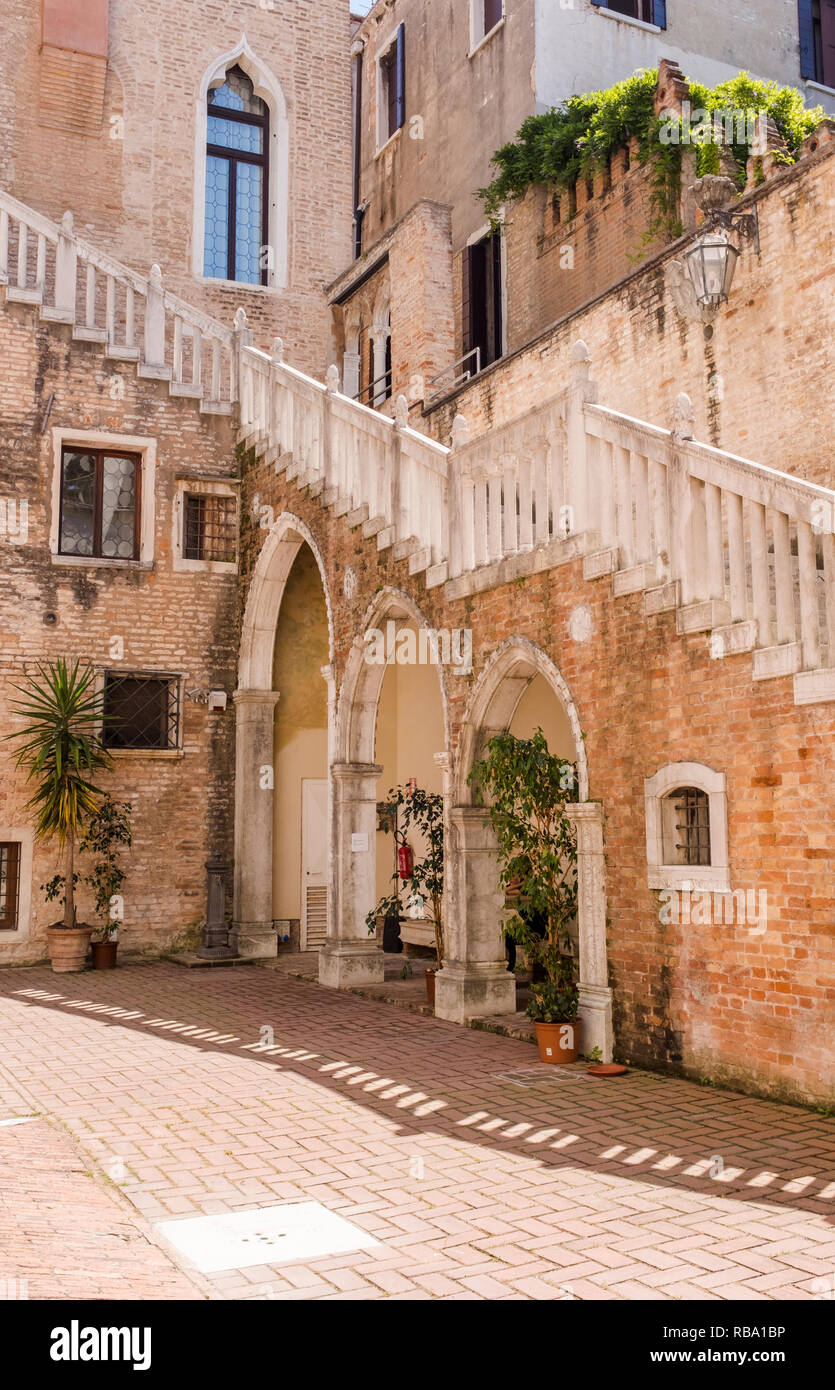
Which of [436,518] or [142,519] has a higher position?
[142,519]

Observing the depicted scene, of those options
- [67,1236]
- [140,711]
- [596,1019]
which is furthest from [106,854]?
[67,1236]

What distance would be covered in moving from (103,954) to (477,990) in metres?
5.61

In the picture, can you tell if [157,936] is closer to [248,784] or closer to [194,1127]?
[248,784]

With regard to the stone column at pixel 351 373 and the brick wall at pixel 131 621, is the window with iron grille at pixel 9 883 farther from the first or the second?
the stone column at pixel 351 373

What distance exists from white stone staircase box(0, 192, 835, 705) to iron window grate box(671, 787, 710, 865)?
955mm

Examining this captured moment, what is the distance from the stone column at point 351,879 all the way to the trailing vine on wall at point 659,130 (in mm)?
7244

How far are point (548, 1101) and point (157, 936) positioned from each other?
8303 mm

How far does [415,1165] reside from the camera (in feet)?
19.0

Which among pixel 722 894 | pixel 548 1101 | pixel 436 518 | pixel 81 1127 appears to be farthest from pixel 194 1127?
pixel 436 518

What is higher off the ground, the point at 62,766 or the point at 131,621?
the point at 131,621

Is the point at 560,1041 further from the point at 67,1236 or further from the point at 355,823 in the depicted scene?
the point at 355,823

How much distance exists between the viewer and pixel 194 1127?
6617mm

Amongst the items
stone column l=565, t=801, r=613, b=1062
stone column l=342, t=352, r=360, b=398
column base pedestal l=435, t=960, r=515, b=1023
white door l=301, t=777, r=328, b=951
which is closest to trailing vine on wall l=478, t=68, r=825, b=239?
stone column l=342, t=352, r=360, b=398

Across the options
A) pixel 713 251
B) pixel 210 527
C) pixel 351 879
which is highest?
pixel 713 251
